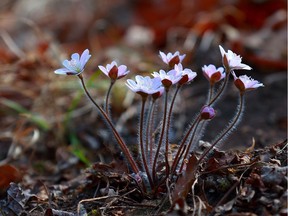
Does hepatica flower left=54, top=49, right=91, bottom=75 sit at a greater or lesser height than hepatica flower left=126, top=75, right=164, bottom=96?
greater

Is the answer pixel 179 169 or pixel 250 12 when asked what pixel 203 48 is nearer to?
pixel 250 12

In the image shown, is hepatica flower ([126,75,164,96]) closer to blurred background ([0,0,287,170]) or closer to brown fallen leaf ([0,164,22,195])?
blurred background ([0,0,287,170])

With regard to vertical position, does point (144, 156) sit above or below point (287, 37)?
above

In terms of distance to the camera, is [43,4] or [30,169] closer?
[30,169]

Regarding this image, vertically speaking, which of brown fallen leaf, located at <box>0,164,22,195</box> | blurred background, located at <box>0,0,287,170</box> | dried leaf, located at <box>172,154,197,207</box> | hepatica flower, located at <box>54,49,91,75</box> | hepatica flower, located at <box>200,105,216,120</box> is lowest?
blurred background, located at <box>0,0,287,170</box>

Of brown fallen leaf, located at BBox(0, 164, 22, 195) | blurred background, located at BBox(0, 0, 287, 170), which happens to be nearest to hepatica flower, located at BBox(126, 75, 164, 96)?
blurred background, located at BBox(0, 0, 287, 170)

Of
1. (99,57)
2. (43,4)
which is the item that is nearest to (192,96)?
(99,57)

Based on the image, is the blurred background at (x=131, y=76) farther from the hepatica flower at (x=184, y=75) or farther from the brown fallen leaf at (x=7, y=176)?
the hepatica flower at (x=184, y=75)
